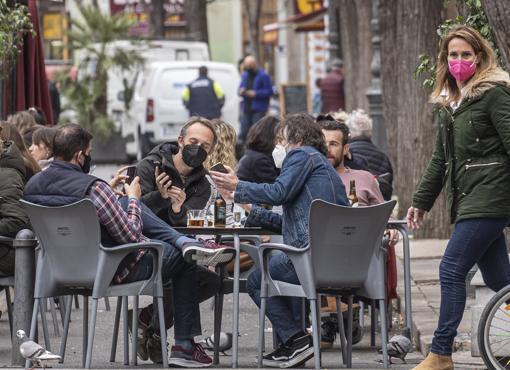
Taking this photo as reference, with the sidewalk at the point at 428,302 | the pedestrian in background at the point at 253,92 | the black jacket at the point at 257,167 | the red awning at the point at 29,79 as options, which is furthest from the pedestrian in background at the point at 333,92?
the black jacket at the point at 257,167

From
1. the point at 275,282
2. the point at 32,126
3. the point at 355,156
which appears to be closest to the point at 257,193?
the point at 275,282

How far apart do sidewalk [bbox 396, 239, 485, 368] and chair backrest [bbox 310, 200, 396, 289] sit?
79cm

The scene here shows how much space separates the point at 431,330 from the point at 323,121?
5.79 ft

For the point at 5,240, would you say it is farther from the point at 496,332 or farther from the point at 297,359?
the point at 496,332

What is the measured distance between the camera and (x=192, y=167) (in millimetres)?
9758

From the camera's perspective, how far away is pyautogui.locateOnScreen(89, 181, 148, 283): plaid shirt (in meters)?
8.52

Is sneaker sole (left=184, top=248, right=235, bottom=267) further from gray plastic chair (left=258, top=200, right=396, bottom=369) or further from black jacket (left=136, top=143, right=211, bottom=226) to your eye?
black jacket (left=136, top=143, right=211, bottom=226)

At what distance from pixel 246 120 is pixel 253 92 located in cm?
109

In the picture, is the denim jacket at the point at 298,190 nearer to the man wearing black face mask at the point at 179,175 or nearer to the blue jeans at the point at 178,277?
the blue jeans at the point at 178,277

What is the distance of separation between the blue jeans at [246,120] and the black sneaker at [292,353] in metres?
20.7

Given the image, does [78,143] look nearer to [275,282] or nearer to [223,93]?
[275,282]

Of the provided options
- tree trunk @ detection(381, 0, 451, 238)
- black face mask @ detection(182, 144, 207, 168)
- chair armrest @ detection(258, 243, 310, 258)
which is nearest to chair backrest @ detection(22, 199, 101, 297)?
chair armrest @ detection(258, 243, 310, 258)

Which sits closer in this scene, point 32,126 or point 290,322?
point 290,322

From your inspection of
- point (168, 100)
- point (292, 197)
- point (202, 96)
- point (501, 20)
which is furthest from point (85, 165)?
point (168, 100)
